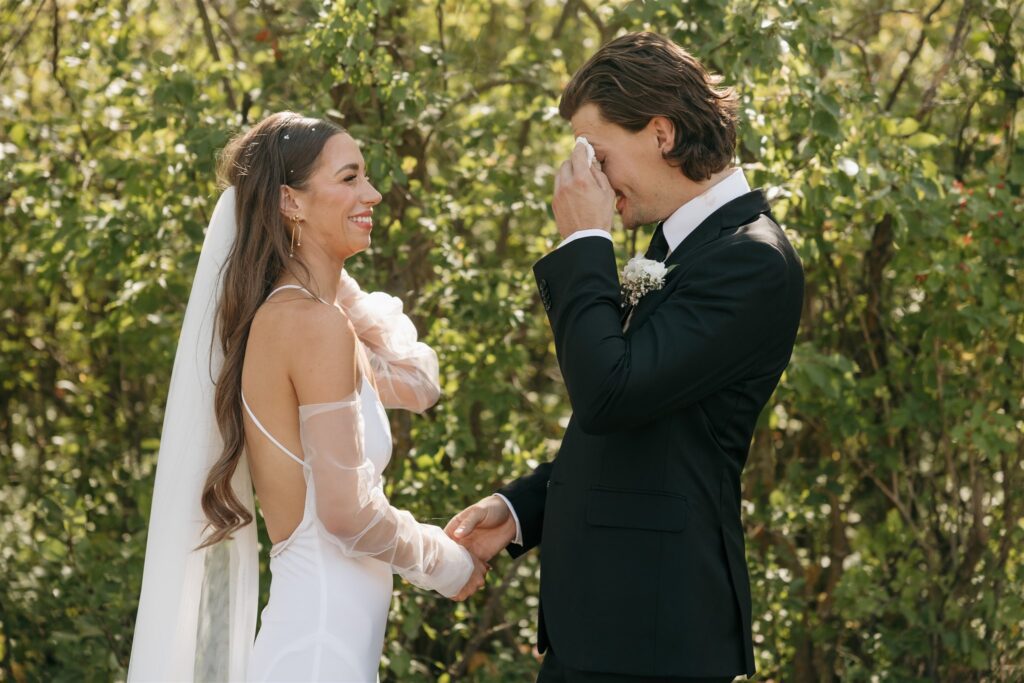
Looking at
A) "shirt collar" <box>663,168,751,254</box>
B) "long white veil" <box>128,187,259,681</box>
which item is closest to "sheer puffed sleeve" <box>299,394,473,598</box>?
"long white veil" <box>128,187,259,681</box>

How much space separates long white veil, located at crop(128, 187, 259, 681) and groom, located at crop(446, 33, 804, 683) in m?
0.73

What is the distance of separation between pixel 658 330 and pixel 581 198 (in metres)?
0.34

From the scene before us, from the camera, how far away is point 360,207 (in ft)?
8.45

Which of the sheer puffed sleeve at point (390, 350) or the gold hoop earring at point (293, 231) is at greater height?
the gold hoop earring at point (293, 231)

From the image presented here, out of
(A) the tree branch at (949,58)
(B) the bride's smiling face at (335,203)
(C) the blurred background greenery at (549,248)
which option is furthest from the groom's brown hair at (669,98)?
(A) the tree branch at (949,58)

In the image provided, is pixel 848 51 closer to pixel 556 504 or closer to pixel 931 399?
pixel 931 399

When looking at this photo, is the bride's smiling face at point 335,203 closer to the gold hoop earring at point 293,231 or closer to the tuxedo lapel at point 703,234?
the gold hoop earring at point 293,231

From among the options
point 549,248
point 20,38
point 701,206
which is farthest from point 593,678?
point 20,38

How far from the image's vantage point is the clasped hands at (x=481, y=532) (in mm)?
2719

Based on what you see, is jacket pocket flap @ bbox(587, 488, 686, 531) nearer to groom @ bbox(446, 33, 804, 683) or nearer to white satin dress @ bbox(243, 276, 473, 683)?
groom @ bbox(446, 33, 804, 683)

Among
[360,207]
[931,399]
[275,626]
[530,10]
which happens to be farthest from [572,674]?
[530,10]

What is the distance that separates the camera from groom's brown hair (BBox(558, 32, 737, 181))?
2.32 metres

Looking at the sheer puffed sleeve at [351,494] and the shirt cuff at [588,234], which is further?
the sheer puffed sleeve at [351,494]

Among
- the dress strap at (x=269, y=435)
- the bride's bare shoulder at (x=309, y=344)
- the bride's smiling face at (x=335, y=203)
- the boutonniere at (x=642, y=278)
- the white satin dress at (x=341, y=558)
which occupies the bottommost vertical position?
the white satin dress at (x=341, y=558)
